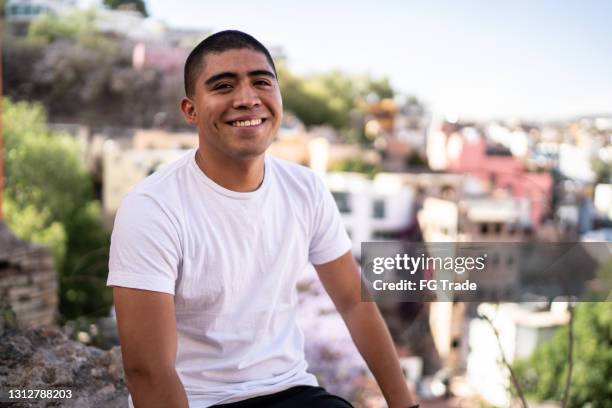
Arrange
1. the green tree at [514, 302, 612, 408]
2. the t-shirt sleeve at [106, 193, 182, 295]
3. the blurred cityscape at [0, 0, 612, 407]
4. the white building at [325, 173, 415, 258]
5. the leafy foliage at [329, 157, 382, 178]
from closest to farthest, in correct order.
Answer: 1. the t-shirt sleeve at [106, 193, 182, 295]
2. the green tree at [514, 302, 612, 408]
3. the blurred cityscape at [0, 0, 612, 407]
4. the white building at [325, 173, 415, 258]
5. the leafy foliage at [329, 157, 382, 178]

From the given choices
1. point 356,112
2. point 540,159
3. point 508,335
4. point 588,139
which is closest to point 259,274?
point 508,335

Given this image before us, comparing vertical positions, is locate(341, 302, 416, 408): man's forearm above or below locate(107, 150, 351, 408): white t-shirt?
below

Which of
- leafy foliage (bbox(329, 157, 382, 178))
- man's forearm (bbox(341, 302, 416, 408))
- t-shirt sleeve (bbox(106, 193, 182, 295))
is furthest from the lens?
leafy foliage (bbox(329, 157, 382, 178))

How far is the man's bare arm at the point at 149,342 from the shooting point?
3.31 feet

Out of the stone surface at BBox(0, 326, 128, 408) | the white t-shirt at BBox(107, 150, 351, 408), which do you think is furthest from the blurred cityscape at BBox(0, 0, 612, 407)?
the white t-shirt at BBox(107, 150, 351, 408)

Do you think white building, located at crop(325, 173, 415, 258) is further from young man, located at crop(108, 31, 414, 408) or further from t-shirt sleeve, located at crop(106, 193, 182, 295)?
t-shirt sleeve, located at crop(106, 193, 182, 295)

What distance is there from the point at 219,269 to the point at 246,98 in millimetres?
275

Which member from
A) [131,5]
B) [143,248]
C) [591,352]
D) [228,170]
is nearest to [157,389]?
[143,248]

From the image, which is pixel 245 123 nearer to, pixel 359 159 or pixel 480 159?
pixel 359 159

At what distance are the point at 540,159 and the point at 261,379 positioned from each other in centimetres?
2385

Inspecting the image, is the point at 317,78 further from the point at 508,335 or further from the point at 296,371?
the point at 296,371

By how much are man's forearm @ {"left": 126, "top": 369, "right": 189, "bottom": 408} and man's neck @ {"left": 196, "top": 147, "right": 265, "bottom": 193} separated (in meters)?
0.31

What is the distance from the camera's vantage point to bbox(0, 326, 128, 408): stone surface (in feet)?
4.58

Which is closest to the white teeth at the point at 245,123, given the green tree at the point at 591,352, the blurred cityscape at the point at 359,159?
the blurred cityscape at the point at 359,159
